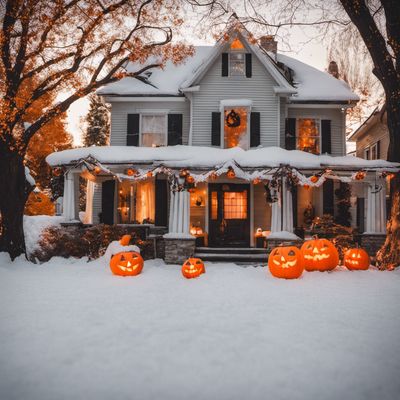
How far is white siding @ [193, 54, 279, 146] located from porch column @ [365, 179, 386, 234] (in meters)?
4.24

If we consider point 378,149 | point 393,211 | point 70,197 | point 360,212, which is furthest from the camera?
point 378,149

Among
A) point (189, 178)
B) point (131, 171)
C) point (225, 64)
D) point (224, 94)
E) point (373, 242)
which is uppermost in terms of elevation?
point (225, 64)

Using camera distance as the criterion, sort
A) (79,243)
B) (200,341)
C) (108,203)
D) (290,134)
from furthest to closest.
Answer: (108,203) < (290,134) < (79,243) < (200,341)

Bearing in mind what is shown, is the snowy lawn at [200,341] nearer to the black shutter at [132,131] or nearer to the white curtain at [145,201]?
the white curtain at [145,201]

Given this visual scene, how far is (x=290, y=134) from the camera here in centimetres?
1347

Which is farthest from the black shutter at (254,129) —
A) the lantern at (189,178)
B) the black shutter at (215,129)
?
the lantern at (189,178)

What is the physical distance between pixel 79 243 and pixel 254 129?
7.45 m

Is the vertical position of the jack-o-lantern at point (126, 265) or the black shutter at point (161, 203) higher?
the black shutter at point (161, 203)

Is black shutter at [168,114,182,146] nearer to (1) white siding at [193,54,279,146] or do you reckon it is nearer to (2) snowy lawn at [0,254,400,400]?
(1) white siding at [193,54,279,146]

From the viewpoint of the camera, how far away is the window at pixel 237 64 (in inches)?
515

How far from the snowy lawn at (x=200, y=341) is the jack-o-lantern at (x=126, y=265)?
3.12 ft

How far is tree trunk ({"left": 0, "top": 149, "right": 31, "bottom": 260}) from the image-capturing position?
9562 mm

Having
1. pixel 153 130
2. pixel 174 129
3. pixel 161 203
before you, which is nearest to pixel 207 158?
pixel 161 203

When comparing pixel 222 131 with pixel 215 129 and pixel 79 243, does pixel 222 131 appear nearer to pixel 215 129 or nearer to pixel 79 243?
pixel 215 129
